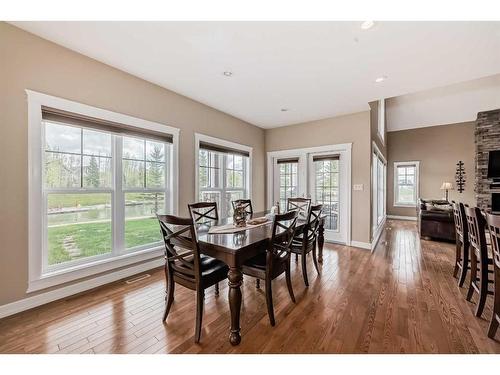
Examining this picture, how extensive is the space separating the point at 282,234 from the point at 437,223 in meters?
4.71

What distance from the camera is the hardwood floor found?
164 centimetres

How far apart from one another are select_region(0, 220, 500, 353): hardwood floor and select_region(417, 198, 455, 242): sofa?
2.39m

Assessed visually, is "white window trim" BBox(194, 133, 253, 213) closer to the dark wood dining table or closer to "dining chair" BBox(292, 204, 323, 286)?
the dark wood dining table

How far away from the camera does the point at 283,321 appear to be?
1.96 m

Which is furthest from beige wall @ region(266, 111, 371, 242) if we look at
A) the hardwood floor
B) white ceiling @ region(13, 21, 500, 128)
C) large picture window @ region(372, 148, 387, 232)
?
the hardwood floor

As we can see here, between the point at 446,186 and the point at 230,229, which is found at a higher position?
the point at 446,186

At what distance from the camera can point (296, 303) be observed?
89.1 inches

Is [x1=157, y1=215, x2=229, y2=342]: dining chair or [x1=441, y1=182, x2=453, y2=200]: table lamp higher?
[x1=441, y1=182, x2=453, y2=200]: table lamp

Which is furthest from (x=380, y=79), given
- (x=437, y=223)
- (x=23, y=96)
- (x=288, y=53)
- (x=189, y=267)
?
(x=23, y=96)

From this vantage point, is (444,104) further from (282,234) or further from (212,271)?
(212,271)
